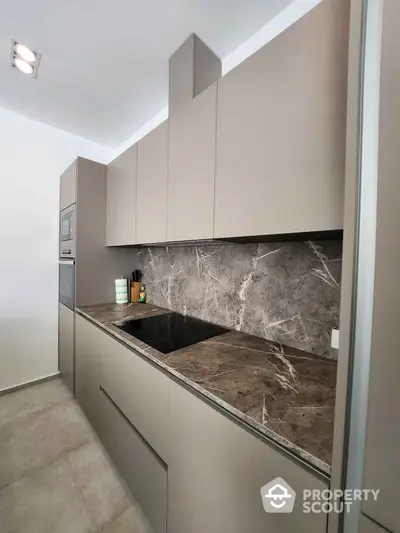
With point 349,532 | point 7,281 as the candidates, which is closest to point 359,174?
point 349,532

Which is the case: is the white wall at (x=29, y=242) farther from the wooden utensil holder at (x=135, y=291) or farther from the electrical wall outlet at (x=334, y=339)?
the electrical wall outlet at (x=334, y=339)

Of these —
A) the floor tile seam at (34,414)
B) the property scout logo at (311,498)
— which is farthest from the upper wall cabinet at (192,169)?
the floor tile seam at (34,414)

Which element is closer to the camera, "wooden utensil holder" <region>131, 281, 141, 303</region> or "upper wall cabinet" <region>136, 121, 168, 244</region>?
"upper wall cabinet" <region>136, 121, 168, 244</region>

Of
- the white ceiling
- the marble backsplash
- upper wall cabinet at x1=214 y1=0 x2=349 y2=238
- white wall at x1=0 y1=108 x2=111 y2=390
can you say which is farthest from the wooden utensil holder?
the white ceiling

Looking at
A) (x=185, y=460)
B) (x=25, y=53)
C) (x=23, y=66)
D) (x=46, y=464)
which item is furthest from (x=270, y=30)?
(x=46, y=464)

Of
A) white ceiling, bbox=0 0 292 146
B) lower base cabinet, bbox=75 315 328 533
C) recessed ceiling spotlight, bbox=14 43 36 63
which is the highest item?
white ceiling, bbox=0 0 292 146

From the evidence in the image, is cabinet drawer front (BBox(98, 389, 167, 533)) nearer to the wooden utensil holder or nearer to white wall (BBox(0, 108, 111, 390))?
the wooden utensil holder

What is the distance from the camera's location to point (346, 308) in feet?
1.45

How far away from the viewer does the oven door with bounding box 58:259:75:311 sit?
197 centimetres

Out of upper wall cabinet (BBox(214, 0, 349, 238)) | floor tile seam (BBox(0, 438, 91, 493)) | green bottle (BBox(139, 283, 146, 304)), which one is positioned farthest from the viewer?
green bottle (BBox(139, 283, 146, 304))

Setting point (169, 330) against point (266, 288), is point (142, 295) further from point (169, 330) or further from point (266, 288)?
point (266, 288)

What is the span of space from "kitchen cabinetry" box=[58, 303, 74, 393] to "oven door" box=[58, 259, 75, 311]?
2.8 inches

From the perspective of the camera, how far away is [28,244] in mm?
2131

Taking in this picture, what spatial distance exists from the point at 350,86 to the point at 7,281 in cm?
264
